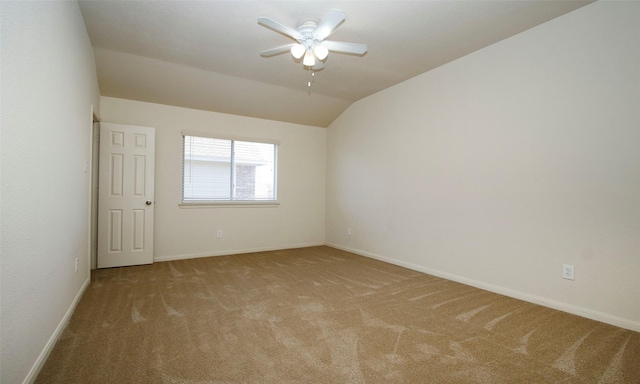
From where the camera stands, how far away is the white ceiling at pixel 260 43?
258 centimetres

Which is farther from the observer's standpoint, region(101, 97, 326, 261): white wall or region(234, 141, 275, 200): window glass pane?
region(234, 141, 275, 200): window glass pane

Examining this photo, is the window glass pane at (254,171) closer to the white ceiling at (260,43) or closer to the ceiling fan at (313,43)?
the white ceiling at (260,43)

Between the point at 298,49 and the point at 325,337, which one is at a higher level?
the point at 298,49

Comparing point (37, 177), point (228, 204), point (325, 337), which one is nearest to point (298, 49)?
point (37, 177)

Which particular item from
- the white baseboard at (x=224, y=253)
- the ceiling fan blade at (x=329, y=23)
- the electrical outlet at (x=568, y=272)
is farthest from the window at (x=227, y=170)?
the electrical outlet at (x=568, y=272)

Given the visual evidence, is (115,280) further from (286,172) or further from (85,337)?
(286,172)

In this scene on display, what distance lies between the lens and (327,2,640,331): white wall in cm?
239

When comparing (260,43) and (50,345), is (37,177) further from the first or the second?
(260,43)

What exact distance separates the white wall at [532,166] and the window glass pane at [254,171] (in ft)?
7.22

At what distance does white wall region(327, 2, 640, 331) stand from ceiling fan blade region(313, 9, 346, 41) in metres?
1.92

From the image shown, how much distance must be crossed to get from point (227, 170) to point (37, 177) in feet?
11.2

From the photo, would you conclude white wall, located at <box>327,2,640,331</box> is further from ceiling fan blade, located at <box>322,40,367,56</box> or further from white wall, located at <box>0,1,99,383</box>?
white wall, located at <box>0,1,99,383</box>

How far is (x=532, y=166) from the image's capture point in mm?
2904

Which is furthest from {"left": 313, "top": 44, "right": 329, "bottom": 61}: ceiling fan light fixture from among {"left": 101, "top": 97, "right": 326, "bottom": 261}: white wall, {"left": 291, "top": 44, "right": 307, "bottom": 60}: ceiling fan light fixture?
{"left": 101, "top": 97, "right": 326, "bottom": 261}: white wall
